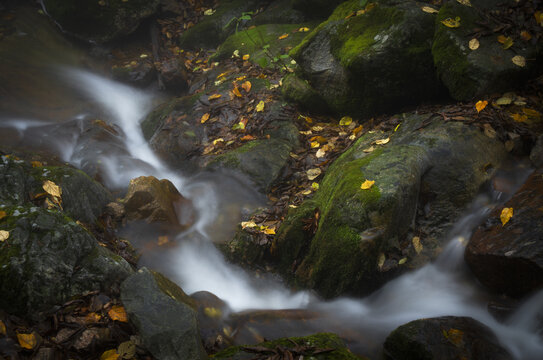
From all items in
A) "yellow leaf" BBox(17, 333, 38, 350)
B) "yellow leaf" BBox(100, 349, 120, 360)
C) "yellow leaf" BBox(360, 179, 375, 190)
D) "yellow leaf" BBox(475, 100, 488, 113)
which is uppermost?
"yellow leaf" BBox(17, 333, 38, 350)

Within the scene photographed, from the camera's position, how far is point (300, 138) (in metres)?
5.67

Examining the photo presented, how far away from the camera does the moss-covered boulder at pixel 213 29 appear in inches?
366

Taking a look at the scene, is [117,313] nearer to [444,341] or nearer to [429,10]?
[444,341]

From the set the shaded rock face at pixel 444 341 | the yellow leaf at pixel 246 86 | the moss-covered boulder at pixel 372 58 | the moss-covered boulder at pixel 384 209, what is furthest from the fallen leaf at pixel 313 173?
the yellow leaf at pixel 246 86

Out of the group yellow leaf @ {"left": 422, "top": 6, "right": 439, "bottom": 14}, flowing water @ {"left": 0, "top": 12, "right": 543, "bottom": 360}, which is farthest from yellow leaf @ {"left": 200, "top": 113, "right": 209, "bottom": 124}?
yellow leaf @ {"left": 422, "top": 6, "right": 439, "bottom": 14}

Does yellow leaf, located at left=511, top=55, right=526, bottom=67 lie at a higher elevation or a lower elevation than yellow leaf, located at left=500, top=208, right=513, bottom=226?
higher

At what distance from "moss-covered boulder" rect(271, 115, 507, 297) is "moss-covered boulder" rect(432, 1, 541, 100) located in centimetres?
62

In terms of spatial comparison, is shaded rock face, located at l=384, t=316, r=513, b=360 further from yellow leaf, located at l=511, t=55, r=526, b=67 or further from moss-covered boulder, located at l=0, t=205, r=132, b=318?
yellow leaf, located at l=511, t=55, r=526, b=67

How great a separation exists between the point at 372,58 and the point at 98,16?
7676 mm

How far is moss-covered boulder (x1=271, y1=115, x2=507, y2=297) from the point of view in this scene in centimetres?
340

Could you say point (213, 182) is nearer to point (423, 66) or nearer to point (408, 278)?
point (408, 278)

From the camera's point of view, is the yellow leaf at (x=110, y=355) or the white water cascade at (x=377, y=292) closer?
the yellow leaf at (x=110, y=355)

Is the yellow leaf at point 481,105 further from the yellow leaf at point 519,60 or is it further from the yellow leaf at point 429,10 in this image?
the yellow leaf at point 429,10

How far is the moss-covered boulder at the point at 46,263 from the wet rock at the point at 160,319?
409 mm
